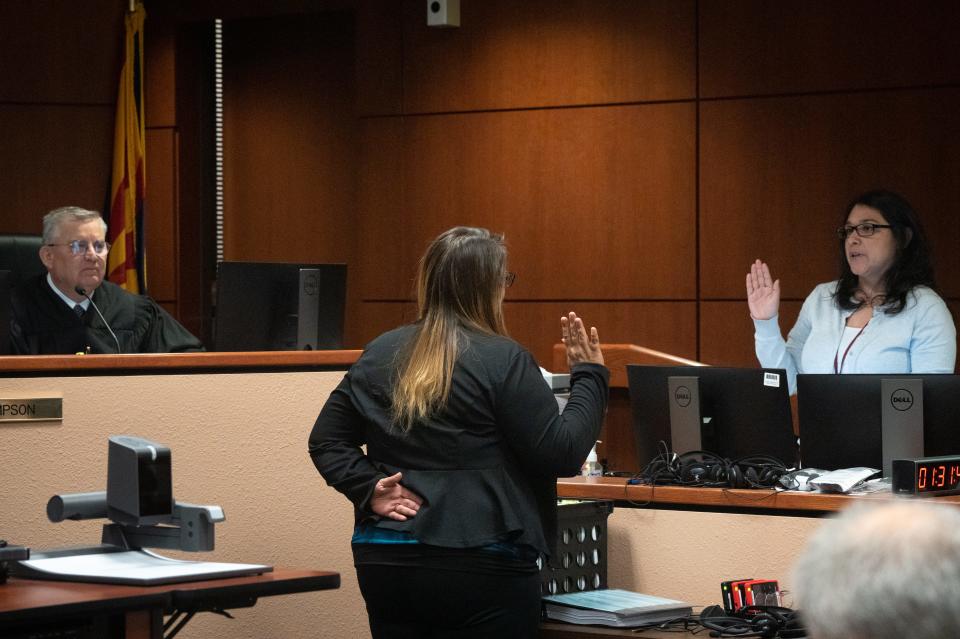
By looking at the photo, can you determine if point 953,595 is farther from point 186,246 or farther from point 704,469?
point 186,246

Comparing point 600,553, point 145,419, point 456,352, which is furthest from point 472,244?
point 145,419

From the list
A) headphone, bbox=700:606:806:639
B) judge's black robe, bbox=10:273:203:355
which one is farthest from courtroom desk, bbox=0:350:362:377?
headphone, bbox=700:606:806:639

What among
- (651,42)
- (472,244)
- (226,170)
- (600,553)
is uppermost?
(651,42)

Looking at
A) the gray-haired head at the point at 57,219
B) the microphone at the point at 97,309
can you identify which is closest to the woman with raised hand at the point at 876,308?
the microphone at the point at 97,309

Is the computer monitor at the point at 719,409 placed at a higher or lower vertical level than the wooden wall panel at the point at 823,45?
lower

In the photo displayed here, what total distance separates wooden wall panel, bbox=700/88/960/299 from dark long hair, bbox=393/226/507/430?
3.57m

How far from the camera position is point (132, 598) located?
2.37 m

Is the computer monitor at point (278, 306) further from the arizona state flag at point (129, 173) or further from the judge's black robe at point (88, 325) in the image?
the arizona state flag at point (129, 173)

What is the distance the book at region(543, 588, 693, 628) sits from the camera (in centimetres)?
293

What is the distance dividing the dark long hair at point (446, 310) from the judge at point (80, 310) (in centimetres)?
210

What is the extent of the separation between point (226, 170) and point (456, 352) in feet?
16.3

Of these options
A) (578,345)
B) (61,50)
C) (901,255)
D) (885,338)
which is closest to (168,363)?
(578,345)

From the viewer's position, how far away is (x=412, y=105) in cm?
692

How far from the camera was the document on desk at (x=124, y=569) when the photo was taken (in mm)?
2492
